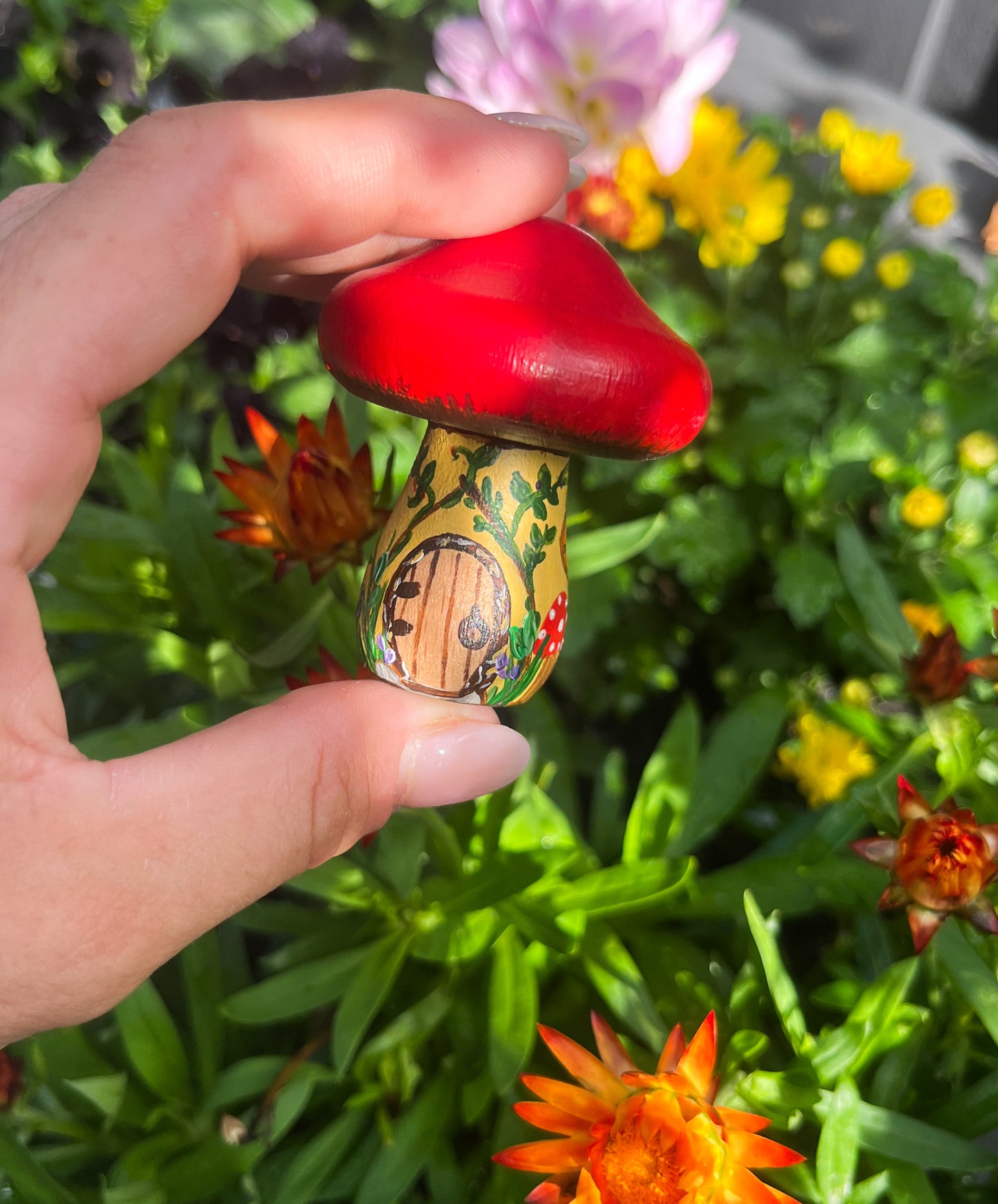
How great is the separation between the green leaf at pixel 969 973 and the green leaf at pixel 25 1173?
92cm

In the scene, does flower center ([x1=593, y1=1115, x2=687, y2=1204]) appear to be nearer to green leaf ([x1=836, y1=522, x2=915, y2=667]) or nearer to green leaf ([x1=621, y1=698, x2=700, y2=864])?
green leaf ([x1=621, y1=698, x2=700, y2=864])

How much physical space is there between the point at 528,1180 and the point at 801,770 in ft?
2.20

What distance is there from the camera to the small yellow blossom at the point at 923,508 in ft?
4.30

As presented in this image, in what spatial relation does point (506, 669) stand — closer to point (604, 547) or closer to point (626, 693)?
point (604, 547)

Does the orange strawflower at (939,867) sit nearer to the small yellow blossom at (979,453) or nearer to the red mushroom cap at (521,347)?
the red mushroom cap at (521,347)

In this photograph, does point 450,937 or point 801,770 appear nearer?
point 450,937

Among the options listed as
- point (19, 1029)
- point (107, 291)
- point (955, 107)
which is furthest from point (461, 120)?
point (955, 107)

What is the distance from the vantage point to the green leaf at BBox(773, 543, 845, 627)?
4.59 ft

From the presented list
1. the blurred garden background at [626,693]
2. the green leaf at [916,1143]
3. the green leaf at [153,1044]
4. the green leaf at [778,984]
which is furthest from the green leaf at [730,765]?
the green leaf at [153,1044]

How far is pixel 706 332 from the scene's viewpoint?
1562 millimetres

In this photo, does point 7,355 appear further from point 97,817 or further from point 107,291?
point 97,817

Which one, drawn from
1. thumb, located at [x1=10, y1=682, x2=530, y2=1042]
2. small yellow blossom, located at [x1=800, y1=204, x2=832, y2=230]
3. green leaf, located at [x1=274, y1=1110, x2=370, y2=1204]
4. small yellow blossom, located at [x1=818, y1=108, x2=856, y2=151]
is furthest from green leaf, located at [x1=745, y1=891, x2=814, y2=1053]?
small yellow blossom, located at [x1=818, y1=108, x2=856, y2=151]

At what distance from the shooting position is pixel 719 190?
1.43 metres

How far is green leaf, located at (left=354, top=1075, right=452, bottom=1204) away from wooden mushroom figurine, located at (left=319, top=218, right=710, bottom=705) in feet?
1.75
